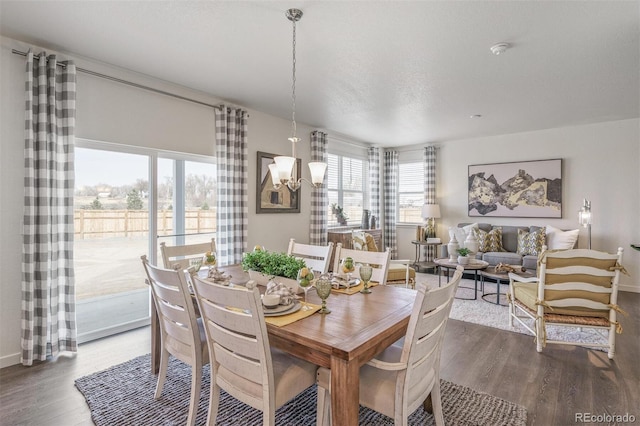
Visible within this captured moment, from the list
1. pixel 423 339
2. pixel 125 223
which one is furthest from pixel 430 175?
pixel 423 339

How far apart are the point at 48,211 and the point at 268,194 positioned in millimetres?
2521

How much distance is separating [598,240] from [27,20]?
288 inches

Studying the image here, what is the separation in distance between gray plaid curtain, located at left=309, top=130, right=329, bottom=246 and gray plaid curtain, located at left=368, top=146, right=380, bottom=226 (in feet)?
5.76

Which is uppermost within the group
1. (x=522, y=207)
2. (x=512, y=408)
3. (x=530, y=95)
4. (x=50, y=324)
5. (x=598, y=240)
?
(x=530, y=95)

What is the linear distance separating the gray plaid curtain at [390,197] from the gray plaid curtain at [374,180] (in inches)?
11.4

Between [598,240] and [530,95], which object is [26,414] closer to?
[530,95]

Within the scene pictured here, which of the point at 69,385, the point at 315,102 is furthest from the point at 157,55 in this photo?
the point at 69,385

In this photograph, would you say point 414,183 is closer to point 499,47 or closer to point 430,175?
point 430,175

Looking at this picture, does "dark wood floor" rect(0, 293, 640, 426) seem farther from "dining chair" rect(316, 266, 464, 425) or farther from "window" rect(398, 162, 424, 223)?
"window" rect(398, 162, 424, 223)

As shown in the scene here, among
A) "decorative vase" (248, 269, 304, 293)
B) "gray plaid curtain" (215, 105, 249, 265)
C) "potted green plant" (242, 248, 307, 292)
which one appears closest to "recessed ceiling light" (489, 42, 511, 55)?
"potted green plant" (242, 248, 307, 292)

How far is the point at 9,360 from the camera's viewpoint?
8.59 feet

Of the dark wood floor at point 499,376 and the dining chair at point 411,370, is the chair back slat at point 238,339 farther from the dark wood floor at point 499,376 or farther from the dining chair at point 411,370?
the dark wood floor at point 499,376

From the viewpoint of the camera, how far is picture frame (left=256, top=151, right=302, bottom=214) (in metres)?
4.57

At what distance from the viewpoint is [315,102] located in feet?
13.7
